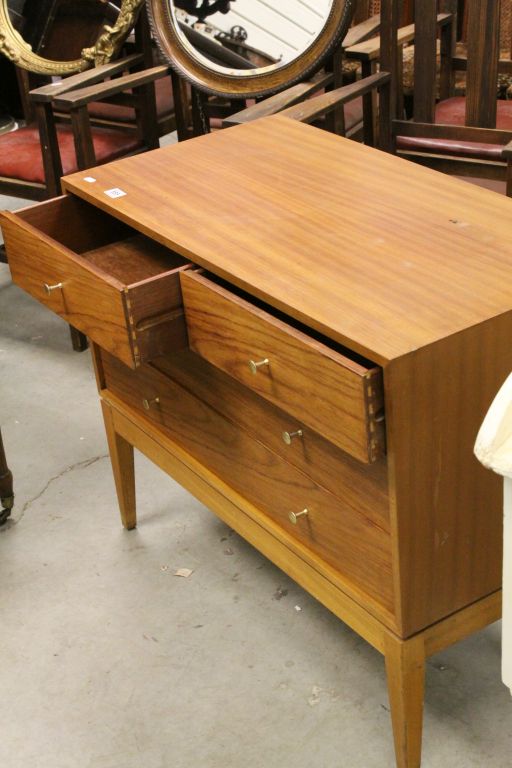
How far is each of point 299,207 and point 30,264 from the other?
483 mm

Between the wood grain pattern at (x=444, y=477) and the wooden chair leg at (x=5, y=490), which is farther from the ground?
the wood grain pattern at (x=444, y=477)

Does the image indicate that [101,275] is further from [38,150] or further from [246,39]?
[38,150]

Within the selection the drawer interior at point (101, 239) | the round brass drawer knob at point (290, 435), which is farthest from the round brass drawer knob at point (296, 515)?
the drawer interior at point (101, 239)

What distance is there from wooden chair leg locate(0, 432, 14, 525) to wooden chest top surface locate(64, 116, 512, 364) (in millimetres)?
684

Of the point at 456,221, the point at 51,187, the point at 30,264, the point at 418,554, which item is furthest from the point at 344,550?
the point at 51,187

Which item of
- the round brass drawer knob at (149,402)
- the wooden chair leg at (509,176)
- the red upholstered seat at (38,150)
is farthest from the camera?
the red upholstered seat at (38,150)

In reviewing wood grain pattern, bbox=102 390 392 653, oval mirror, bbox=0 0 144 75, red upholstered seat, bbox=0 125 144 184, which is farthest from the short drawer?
oval mirror, bbox=0 0 144 75

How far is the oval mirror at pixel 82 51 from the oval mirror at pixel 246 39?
0.59 feet

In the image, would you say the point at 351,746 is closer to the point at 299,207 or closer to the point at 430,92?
the point at 299,207

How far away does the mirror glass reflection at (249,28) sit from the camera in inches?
103

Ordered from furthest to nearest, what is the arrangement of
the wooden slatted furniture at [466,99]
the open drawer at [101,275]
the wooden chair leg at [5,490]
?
the wooden slatted furniture at [466,99] < the wooden chair leg at [5,490] < the open drawer at [101,275]

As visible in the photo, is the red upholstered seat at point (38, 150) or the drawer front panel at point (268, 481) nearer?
the drawer front panel at point (268, 481)

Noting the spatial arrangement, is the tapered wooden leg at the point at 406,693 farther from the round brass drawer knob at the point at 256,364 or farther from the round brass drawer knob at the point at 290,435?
the round brass drawer knob at the point at 256,364

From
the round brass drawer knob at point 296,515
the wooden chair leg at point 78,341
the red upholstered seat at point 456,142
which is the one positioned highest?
the red upholstered seat at point 456,142
